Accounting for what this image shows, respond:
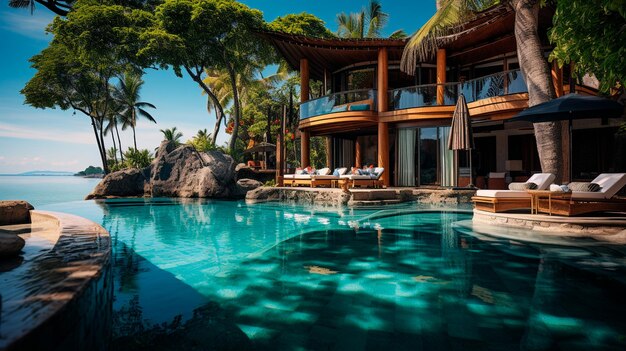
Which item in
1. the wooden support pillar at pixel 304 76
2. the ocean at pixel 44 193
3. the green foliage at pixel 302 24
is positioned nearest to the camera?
the wooden support pillar at pixel 304 76

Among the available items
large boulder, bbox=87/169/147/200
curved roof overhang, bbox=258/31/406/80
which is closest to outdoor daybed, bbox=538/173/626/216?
curved roof overhang, bbox=258/31/406/80

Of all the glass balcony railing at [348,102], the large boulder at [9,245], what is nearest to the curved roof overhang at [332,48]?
the glass balcony railing at [348,102]

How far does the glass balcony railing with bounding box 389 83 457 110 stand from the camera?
46.1ft

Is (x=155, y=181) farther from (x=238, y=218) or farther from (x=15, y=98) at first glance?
(x=15, y=98)

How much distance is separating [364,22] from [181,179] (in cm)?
1679

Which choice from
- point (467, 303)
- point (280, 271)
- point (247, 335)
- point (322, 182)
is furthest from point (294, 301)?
point (322, 182)

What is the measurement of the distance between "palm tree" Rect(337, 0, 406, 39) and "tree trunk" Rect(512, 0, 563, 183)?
15535 millimetres

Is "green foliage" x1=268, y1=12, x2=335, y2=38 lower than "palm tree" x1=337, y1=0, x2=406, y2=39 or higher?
lower

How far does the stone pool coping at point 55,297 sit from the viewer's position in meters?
1.34

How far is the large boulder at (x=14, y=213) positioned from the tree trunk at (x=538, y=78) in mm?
11004

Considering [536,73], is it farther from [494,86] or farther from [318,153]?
[318,153]

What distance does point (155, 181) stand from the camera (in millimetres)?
18078

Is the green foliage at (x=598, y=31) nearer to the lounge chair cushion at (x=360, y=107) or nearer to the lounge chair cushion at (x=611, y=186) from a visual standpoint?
the lounge chair cushion at (x=611, y=186)

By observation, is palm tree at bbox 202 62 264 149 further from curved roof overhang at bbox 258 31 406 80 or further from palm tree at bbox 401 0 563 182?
palm tree at bbox 401 0 563 182
